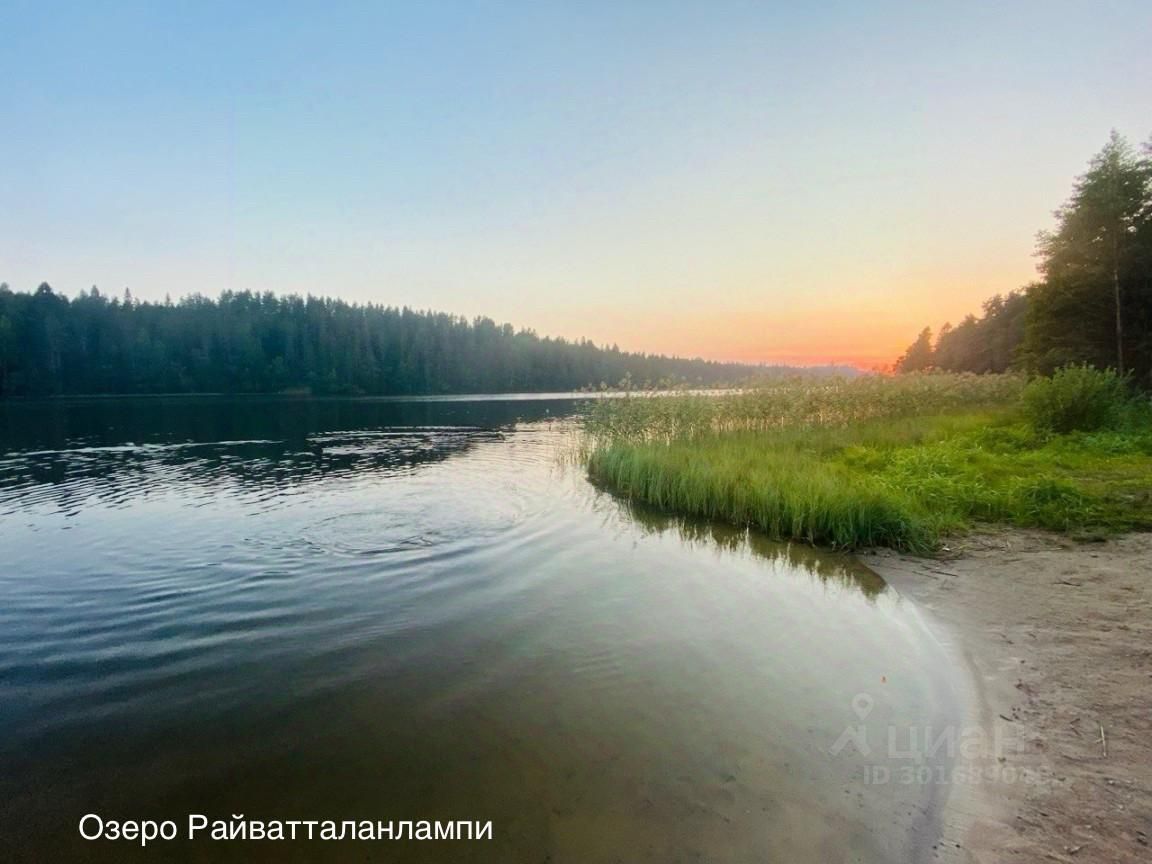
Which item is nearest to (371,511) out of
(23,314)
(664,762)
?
(664,762)

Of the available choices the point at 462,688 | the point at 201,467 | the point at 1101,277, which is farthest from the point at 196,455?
the point at 1101,277

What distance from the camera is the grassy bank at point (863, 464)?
938 centimetres

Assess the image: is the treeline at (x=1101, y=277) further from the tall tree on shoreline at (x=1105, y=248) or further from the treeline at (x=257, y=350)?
the treeline at (x=257, y=350)

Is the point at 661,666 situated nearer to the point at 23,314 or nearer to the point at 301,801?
the point at 301,801

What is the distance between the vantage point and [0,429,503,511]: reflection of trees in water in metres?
14.0

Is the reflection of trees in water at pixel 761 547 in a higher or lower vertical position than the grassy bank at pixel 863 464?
lower

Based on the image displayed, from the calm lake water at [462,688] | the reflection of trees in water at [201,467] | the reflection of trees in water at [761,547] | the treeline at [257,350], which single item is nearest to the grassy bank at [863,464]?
the reflection of trees in water at [761,547]

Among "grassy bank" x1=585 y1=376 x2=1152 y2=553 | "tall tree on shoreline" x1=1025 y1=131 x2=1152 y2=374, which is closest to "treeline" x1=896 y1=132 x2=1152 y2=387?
"tall tree on shoreline" x1=1025 y1=131 x2=1152 y2=374

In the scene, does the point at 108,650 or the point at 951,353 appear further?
the point at 951,353

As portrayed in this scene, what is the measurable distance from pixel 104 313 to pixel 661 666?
121189 millimetres

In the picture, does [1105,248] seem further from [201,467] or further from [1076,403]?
[201,467]

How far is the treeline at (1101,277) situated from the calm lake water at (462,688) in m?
27.3

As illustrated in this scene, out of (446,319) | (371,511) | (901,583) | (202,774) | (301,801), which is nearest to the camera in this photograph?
(301,801)

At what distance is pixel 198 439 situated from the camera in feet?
88.4
